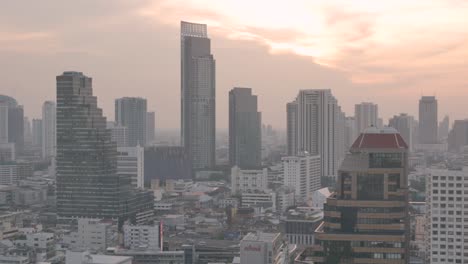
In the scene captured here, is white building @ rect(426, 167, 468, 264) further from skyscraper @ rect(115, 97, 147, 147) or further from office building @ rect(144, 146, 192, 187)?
skyscraper @ rect(115, 97, 147, 147)

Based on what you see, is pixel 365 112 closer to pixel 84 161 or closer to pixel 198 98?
pixel 198 98

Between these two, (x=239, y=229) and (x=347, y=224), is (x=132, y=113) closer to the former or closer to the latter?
(x=239, y=229)

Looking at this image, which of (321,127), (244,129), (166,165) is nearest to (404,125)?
(244,129)

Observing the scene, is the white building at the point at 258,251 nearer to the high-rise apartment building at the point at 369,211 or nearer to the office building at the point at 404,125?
the high-rise apartment building at the point at 369,211

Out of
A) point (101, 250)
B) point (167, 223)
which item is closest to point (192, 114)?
point (167, 223)

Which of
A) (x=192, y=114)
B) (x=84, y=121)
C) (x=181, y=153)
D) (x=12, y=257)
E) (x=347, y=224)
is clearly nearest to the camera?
(x=347, y=224)

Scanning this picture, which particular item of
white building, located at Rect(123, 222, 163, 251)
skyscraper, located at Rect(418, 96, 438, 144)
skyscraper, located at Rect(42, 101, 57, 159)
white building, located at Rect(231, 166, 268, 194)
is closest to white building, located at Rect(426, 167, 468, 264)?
white building, located at Rect(123, 222, 163, 251)
